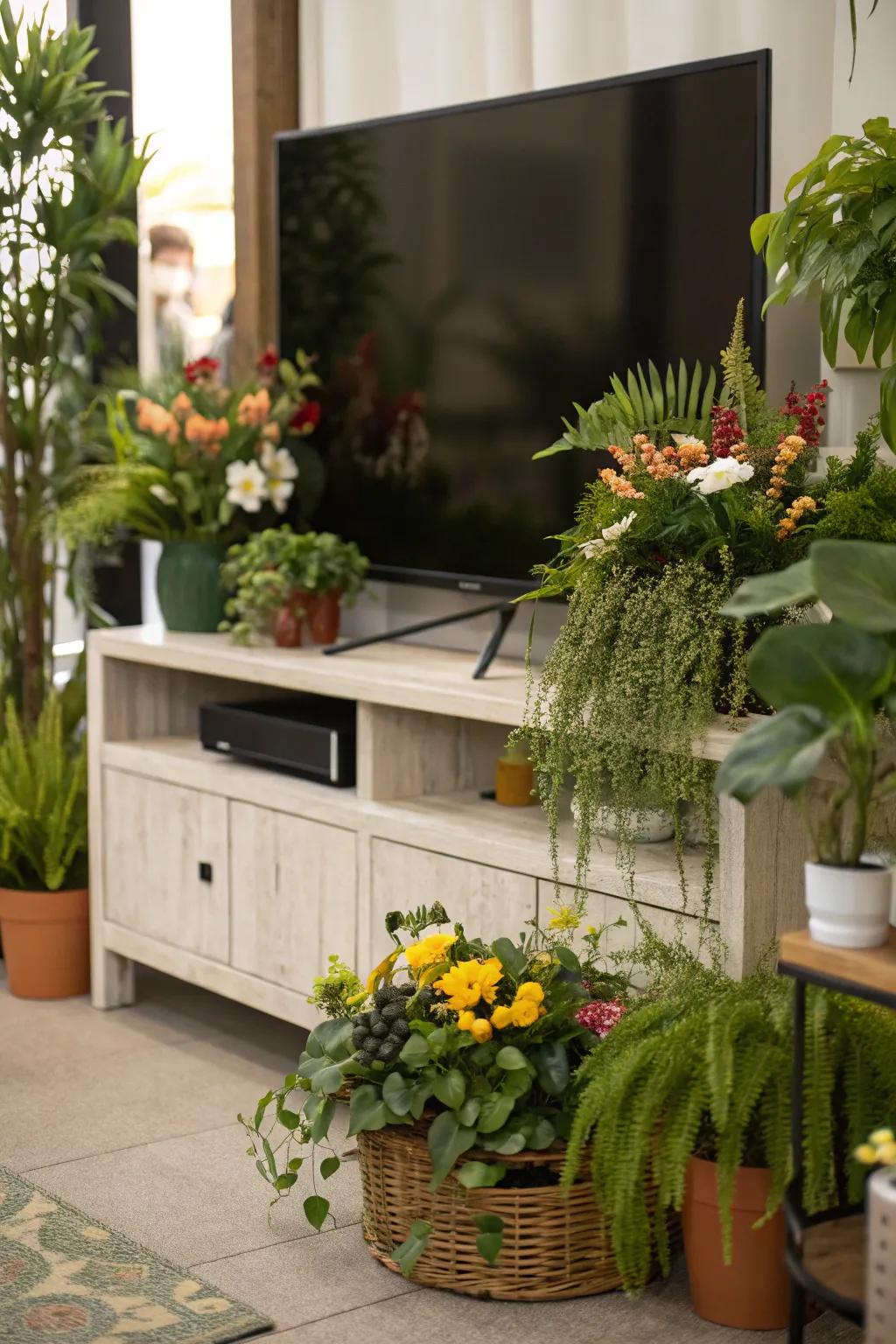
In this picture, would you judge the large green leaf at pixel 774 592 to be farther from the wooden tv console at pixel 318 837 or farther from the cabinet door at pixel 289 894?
the cabinet door at pixel 289 894

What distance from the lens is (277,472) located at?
137 inches

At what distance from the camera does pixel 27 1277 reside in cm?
232

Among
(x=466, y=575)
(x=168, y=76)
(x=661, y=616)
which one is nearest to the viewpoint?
(x=661, y=616)

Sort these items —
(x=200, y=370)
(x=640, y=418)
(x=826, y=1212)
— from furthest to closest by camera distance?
(x=200, y=370), (x=640, y=418), (x=826, y=1212)

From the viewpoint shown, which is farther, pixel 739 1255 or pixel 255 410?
pixel 255 410

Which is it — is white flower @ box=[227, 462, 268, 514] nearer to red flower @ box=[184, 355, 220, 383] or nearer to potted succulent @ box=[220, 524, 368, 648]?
potted succulent @ box=[220, 524, 368, 648]

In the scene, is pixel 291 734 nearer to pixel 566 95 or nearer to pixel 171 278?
pixel 566 95

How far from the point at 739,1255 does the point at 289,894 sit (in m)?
1.18

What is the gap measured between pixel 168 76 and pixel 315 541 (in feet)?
5.40

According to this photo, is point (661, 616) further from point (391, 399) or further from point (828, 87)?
point (391, 399)

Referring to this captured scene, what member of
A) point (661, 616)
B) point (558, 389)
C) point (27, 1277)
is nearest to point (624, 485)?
point (661, 616)

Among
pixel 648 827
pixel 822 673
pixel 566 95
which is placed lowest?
pixel 648 827

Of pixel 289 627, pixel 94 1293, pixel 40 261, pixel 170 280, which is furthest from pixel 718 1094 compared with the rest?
pixel 170 280

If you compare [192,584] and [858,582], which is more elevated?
[858,582]
